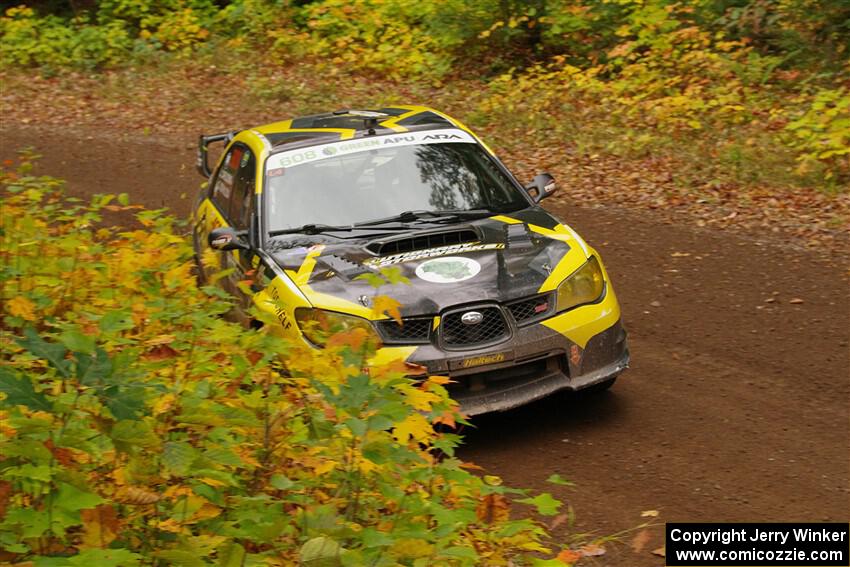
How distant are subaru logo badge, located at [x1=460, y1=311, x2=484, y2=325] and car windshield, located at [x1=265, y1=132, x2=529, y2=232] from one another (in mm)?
1305

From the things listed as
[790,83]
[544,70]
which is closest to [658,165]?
[790,83]

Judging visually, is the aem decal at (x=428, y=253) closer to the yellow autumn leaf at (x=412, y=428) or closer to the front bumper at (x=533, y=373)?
the front bumper at (x=533, y=373)

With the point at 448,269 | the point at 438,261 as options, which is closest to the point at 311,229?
the point at 438,261

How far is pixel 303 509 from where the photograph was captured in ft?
12.4

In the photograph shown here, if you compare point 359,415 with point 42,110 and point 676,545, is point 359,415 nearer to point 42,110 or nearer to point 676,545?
point 676,545

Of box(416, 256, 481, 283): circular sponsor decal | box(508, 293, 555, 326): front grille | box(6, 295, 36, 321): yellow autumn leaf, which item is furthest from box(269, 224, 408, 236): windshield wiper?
box(6, 295, 36, 321): yellow autumn leaf

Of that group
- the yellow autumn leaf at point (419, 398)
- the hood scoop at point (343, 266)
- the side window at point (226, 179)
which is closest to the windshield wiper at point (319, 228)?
the hood scoop at point (343, 266)

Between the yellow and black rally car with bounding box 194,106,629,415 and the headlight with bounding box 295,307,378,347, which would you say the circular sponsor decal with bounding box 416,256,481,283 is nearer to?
the yellow and black rally car with bounding box 194,106,629,415

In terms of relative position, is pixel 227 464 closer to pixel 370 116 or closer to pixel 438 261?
pixel 438 261

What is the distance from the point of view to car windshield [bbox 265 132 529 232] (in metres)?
7.43

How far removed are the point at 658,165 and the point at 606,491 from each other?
776 cm

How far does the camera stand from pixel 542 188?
313 inches

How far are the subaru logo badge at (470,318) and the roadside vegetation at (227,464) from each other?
1.48m

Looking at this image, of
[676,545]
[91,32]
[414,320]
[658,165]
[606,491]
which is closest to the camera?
[676,545]
